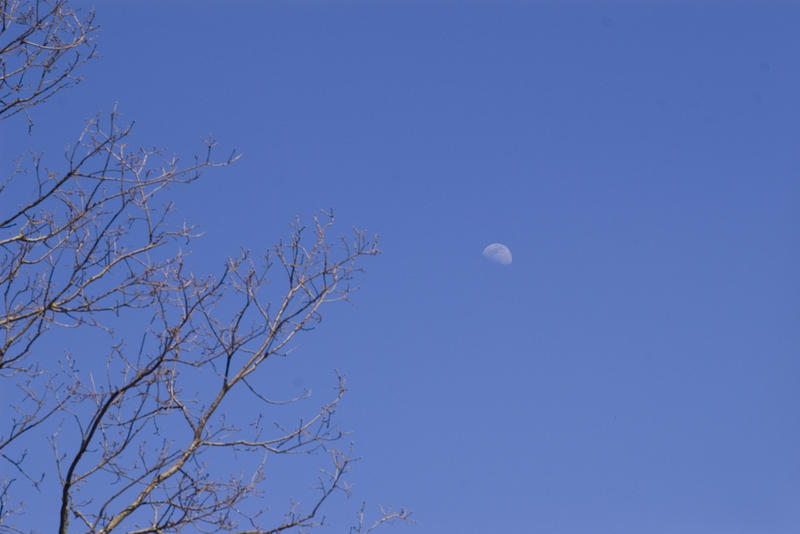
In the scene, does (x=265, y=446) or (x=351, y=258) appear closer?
(x=265, y=446)

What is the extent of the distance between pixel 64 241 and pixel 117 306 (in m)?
0.54

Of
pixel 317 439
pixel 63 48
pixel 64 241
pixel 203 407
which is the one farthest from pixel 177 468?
pixel 63 48

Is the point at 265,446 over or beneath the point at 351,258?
beneath

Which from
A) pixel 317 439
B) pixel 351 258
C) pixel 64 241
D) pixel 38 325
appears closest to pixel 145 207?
pixel 64 241

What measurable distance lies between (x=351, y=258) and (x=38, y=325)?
2050 millimetres

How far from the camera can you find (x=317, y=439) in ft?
21.0

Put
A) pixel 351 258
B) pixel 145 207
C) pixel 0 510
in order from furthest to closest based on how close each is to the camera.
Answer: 1. pixel 351 258
2. pixel 145 207
3. pixel 0 510

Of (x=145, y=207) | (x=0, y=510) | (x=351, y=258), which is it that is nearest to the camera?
(x=0, y=510)

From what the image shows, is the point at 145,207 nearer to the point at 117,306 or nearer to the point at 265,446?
the point at 117,306

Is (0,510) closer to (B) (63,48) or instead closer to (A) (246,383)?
(A) (246,383)

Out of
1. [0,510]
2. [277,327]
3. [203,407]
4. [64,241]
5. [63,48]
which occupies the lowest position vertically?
[0,510]

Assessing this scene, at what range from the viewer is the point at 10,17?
6.33 m

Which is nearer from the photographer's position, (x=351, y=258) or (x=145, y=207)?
(x=145, y=207)

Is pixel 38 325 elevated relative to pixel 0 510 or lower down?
elevated
